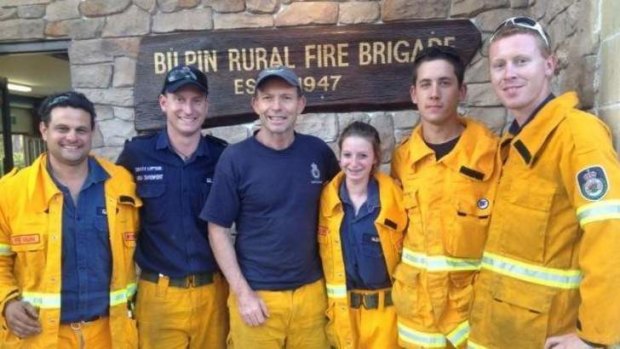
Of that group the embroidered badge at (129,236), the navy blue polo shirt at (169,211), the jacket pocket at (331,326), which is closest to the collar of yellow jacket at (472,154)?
the jacket pocket at (331,326)

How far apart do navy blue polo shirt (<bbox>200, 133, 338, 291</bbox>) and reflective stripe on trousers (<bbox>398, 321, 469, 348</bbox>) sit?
1.80 ft

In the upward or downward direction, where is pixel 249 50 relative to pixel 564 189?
upward

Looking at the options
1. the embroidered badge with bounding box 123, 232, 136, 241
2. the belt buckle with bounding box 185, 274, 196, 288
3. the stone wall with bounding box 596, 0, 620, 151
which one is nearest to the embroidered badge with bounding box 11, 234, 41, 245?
the embroidered badge with bounding box 123, 232, 136, 241

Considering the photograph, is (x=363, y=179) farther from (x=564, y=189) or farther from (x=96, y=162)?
(x=96, y=162)

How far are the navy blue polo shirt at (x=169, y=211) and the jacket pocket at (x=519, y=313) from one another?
55.6 inches

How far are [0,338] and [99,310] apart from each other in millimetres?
440

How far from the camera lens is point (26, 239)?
2.28 metres

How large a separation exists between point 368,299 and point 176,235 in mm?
1013

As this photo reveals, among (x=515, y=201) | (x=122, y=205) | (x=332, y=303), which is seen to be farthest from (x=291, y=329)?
(x=515, y=201)

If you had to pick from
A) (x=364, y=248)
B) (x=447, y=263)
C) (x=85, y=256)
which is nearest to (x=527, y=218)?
(x=447, y=263)

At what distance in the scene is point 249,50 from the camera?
3.72 meters

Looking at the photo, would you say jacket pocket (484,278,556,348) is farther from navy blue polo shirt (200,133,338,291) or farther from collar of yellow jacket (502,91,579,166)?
navy blue polo shirt (200,133,338,291)

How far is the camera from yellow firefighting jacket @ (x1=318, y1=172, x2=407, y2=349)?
2.44m

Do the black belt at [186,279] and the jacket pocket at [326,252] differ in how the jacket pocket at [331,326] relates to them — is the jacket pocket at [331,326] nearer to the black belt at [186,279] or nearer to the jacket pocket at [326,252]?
the jacket pocket at [326,252]
